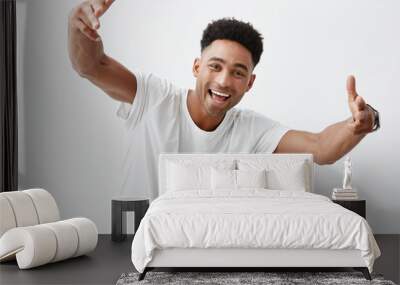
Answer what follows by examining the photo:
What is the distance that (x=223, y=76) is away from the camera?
5.82m

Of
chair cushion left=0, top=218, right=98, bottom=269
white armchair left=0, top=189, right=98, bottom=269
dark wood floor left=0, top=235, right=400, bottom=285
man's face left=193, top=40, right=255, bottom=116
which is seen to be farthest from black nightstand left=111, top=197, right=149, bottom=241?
man's face left=193, top=40, right=255, bottom=116

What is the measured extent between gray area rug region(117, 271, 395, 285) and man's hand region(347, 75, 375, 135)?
1.16 meters

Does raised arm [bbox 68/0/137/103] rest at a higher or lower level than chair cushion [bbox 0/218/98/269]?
higher

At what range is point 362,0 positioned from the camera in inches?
250

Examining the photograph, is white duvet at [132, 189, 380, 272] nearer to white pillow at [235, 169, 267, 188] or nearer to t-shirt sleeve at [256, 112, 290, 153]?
white pillow at [235, 169, 267, 188]

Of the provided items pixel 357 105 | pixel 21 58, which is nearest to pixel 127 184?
pixel 21 58

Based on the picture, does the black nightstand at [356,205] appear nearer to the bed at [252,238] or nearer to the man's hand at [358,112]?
the man's hand at [358,112]

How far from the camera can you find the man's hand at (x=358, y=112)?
4621mm

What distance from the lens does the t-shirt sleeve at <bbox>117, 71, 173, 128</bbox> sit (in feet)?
19.7

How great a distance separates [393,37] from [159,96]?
233 cm

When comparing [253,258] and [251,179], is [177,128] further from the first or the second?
[253,258]

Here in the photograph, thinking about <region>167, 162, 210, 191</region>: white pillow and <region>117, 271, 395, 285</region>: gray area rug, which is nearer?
<region>117, 271, 395, 285</region>: gray area rug

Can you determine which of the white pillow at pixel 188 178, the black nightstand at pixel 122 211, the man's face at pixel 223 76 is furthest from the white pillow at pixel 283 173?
the black nightstand at pixel 122 211

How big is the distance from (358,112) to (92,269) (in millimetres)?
2248
